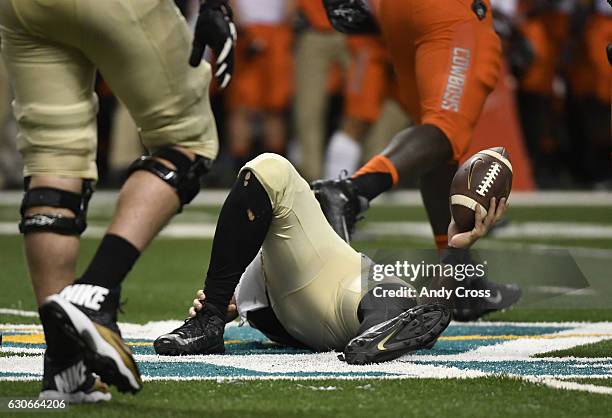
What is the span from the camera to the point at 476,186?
4410 mm

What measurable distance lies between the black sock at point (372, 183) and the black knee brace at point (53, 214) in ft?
5.39

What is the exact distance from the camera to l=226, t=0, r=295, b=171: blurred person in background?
14.0m

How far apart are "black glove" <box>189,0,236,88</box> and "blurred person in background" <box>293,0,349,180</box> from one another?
29.9ft

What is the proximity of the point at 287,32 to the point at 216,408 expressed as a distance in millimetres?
10677

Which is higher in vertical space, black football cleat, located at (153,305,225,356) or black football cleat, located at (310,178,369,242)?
black football cleat, located at (153,305,225,356)

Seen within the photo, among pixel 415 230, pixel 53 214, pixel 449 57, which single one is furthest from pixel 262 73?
pixel 53 214

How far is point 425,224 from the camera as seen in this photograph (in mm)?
10609

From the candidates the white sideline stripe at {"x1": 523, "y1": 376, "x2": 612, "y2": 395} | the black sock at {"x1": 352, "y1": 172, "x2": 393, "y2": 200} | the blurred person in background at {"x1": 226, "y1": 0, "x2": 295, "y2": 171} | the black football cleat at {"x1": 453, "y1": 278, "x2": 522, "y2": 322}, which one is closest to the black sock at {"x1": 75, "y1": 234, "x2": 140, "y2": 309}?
the white sideline stripe at {"x1": 523, "y1": 376, "x2": 612, "y2": 395}

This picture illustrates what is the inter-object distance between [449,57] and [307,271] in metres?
1.57

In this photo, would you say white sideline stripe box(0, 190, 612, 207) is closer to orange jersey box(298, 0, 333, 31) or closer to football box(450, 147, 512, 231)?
orange jersey box(298, 0, 333, 31)

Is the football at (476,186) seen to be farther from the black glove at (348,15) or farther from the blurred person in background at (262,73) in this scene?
the blurred person in background at (262,73)

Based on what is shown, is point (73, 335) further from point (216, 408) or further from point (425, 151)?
point (425, 151)

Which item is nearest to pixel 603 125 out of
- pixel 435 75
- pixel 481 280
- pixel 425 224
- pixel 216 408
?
pixel 425 224

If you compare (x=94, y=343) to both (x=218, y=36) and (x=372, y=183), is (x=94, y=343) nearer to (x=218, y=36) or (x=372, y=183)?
(x=218, y=36)
